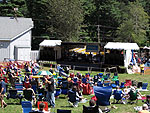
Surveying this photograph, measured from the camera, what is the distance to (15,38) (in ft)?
141

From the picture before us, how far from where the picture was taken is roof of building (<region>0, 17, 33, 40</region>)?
140ft

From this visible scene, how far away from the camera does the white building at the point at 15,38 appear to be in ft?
137

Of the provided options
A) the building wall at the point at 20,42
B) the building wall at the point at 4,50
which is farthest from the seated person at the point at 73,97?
the building wall at the point at 20,42

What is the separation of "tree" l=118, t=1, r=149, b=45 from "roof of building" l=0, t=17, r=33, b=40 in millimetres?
25181

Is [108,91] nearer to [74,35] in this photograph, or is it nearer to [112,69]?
[112,69]

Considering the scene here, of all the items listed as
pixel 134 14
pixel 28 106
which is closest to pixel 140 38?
pixel 134 14

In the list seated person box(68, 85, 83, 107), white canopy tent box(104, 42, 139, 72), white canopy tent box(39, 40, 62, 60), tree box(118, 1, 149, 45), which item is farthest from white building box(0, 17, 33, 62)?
seated person box(68, 85, 83, 107)

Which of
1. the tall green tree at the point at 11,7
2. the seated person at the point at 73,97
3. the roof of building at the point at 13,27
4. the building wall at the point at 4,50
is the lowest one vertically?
the seated person at the point at 73,97

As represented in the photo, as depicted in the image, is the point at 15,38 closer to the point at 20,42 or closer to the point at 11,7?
the point at 20,42

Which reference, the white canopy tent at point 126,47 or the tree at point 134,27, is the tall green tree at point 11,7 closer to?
the tree at point 134,27

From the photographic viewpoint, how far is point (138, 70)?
35.3 meters

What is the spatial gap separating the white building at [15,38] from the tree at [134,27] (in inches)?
991

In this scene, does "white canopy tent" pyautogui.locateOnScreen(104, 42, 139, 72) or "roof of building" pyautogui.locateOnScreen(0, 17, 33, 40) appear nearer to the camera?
"white canopy tent" pyautogui.locateOnScreen(104, 42, 139, 72)

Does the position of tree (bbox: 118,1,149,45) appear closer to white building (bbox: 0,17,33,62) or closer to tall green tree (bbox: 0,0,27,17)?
tall green tree (bbox: 0,0,27,17)
